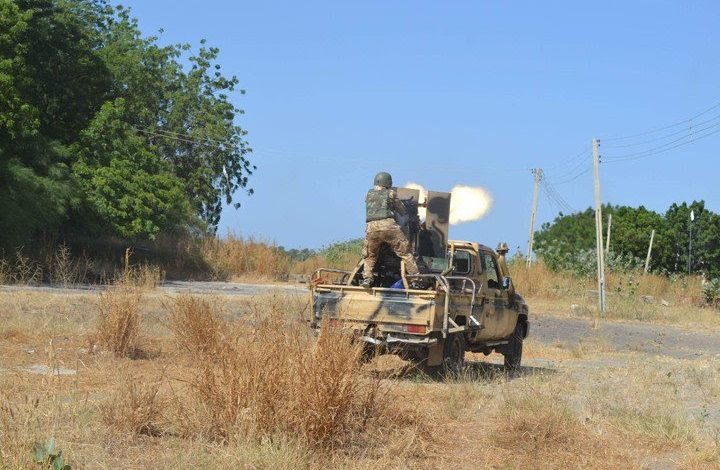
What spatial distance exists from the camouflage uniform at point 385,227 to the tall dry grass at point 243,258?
98.0ft

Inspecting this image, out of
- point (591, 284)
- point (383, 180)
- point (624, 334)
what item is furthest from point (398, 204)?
point (591, 284)

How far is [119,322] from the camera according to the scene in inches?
559

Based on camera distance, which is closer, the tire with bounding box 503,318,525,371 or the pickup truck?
the pickup truck

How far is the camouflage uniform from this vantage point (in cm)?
1373

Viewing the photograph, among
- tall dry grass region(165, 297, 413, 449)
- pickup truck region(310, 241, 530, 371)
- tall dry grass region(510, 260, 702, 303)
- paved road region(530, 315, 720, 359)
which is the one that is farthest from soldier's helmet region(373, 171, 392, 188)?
tall dry grass region(510, 260, 702, 303)

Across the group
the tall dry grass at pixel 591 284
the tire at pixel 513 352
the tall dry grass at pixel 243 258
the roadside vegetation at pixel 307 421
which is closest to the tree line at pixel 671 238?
the tall dry grass at pixel 591 284

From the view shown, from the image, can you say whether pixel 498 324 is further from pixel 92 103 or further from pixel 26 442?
pixel 92 103

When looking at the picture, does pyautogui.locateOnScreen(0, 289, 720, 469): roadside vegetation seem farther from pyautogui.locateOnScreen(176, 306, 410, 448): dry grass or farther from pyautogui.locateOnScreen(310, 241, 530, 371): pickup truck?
pyautogui.locateOnScreen(310, 241, 530, 371): pickup truck

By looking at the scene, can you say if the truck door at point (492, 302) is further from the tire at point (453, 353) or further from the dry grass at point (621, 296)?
the dry grass at point (621, 296)

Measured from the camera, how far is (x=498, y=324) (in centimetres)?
1551

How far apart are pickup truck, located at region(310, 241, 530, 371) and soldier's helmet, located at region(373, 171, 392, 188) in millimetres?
1240

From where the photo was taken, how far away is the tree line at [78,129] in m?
30.2

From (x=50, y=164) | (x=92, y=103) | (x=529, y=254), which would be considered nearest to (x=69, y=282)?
(x=50, y=164)

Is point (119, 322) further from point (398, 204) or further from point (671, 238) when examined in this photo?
point (671, 238)
